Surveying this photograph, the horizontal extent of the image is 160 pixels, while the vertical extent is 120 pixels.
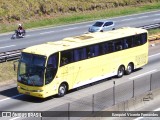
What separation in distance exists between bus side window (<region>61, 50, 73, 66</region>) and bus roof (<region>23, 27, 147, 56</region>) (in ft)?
0.81

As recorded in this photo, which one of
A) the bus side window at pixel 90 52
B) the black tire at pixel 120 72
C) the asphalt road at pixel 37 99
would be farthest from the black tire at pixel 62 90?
the black tire at pixel 120 72

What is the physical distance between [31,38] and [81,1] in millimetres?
20560

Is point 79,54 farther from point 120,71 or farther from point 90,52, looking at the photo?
point 120,71

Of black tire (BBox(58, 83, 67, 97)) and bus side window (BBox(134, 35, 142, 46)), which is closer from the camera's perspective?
black tire (BBox(58, 83, 67, 97))

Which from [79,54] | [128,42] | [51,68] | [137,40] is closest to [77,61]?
[79,54]

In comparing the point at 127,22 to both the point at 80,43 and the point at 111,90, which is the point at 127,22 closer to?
the point at 80,43

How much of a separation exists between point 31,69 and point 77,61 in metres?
2.99

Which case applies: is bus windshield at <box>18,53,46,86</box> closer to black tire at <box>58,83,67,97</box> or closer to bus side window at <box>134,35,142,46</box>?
black tire at <box>58,83,67,97</box>

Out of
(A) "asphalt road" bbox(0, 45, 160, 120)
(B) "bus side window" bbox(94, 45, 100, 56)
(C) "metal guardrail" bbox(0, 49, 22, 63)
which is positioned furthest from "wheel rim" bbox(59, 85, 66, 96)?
(C) "metal guardrail" bbox(0, 49, 22, 63)

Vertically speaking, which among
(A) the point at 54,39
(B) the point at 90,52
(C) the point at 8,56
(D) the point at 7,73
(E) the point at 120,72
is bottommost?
(E) the point at 120,72

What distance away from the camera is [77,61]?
2491 centimetres

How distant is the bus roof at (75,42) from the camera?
2348cm

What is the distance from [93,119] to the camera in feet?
61.9

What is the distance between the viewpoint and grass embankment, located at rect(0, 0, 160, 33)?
171 feet
